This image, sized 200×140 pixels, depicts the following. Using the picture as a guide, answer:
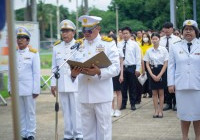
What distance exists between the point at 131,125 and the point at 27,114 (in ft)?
7.88

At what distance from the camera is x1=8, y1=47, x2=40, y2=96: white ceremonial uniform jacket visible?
8.20m

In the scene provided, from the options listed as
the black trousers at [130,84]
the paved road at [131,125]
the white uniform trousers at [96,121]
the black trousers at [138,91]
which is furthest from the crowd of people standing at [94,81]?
the black trousers at [138,91]

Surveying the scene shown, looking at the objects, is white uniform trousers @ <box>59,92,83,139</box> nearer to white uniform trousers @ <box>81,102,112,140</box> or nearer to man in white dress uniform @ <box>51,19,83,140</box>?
man in white dress uniform @ <box>51,19,83,140</box>

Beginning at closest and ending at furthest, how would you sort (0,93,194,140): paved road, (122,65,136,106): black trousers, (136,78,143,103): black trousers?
(0,93,194,140): paved road → (122,65,136,106): black trousers → (136,78,143,103): black trousers

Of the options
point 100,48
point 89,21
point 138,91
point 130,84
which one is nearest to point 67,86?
point 100,48

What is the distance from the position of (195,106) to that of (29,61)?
2.91 meters

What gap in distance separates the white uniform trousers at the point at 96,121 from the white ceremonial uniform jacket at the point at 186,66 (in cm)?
113

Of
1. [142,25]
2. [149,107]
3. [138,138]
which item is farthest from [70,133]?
[142,25]

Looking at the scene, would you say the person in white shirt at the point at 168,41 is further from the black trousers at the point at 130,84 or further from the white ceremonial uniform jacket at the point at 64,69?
the white ceremonial uniform jacket at the point at 64,69

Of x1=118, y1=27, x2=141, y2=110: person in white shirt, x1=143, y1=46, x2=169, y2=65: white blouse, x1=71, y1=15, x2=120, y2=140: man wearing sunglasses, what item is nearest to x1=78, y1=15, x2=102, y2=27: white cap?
x1=71, y1=15, x2=120, y2=140: man wearing sunglasses

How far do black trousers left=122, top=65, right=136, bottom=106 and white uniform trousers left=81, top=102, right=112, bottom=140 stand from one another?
5.11 meters

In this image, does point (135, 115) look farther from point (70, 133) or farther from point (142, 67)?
point (70, 133)

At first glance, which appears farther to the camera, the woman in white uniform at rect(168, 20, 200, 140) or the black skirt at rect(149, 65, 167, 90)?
the black skirt at rect(149, 65, 167, 90)

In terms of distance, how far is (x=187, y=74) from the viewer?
7.06 metres
